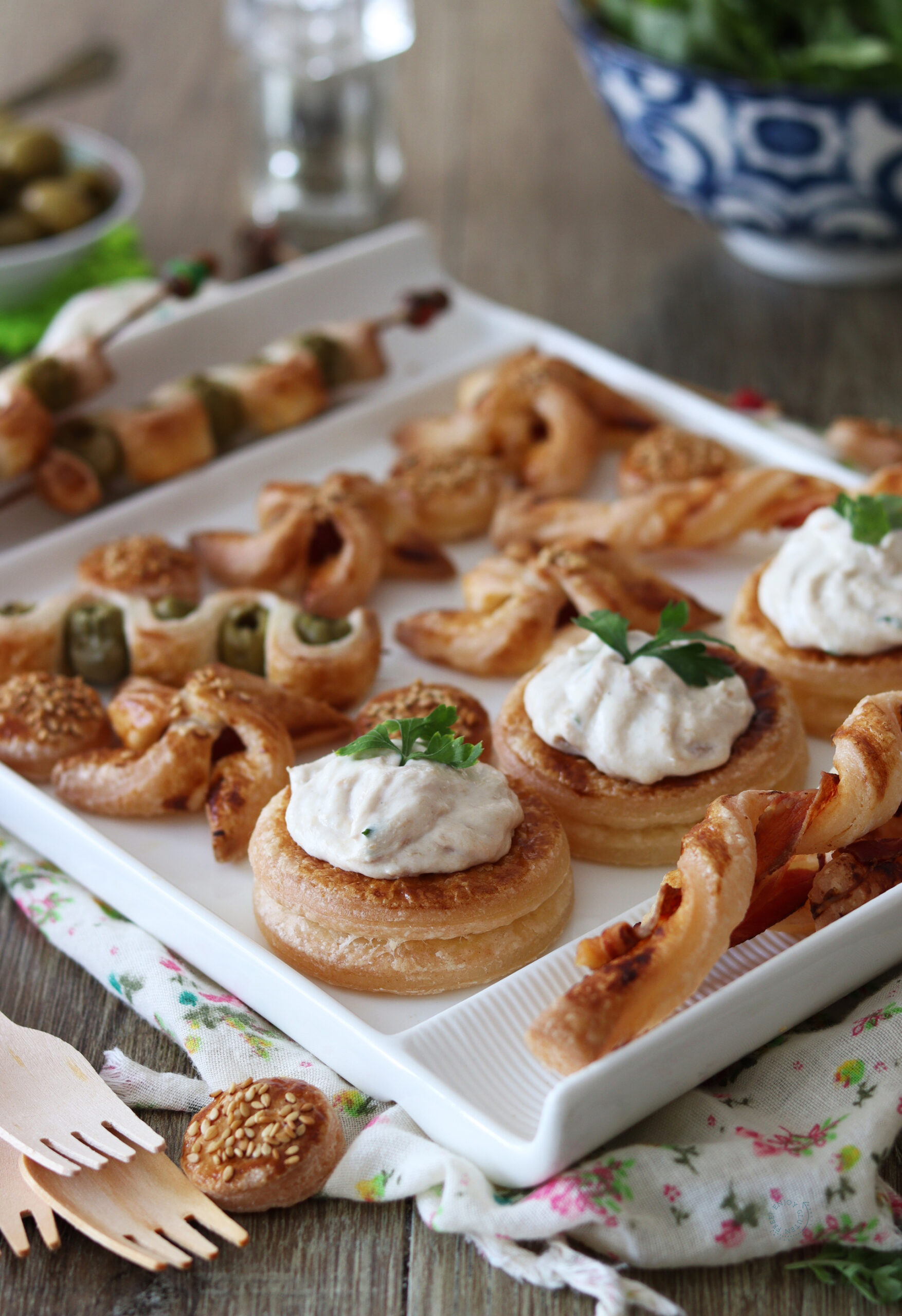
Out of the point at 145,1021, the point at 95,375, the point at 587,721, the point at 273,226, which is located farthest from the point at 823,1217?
the point at 273,226

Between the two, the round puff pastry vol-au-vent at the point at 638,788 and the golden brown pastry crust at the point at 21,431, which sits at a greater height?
the golden brown pastry crust at the point at 21,431

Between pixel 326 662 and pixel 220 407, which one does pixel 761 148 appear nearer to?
pixel 220 407

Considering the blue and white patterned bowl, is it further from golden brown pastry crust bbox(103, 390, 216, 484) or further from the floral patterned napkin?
the floral patterned napkin

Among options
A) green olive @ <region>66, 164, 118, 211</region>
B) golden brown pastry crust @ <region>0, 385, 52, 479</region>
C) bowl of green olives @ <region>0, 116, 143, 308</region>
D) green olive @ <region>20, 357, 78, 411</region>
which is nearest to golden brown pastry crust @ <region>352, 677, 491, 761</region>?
golden brown pastry crust @ <region>0, 385, 52, 479</region>

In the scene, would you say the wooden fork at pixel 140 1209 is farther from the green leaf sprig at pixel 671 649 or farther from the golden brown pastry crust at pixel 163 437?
the golden brown pastry crust at pixel 163 437

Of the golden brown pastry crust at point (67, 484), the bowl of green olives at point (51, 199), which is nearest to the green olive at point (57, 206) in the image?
the bowl of green olives at point (51, 199)

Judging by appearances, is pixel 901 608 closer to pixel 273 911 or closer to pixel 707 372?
pixel 273 911
